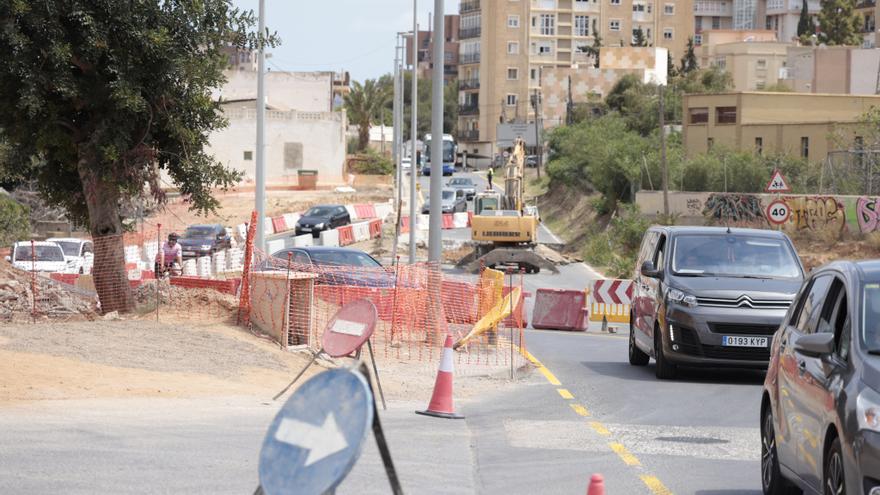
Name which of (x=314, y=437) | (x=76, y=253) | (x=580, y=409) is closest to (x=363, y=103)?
(x=76, y=253)

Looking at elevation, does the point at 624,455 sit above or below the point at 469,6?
below

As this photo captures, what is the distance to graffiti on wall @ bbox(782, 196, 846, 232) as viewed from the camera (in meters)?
48.1

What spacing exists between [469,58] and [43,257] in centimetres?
10787

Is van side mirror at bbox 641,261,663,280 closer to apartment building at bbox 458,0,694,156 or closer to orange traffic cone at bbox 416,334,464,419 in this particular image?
orange traffic cone at bbox 416,334,464,419

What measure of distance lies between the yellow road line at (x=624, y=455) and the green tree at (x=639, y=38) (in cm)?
11883

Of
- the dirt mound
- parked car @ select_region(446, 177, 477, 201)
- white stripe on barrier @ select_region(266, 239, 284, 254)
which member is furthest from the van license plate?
parked car @ select_region(446, 177, 477, 201)

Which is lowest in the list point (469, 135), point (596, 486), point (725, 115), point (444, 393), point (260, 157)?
point (444, 393)

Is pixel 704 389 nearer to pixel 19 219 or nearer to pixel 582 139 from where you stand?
pixel 19 219

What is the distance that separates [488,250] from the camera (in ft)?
165

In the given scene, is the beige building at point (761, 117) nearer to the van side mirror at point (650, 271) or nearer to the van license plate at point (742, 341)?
the van side mirror at point (650, 271)

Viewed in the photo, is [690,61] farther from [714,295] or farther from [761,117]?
[714,295]

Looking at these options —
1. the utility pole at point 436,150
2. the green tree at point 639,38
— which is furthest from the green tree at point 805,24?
the utility pole at point 436,150

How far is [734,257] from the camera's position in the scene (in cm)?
1761

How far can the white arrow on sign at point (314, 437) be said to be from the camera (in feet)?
16.6
